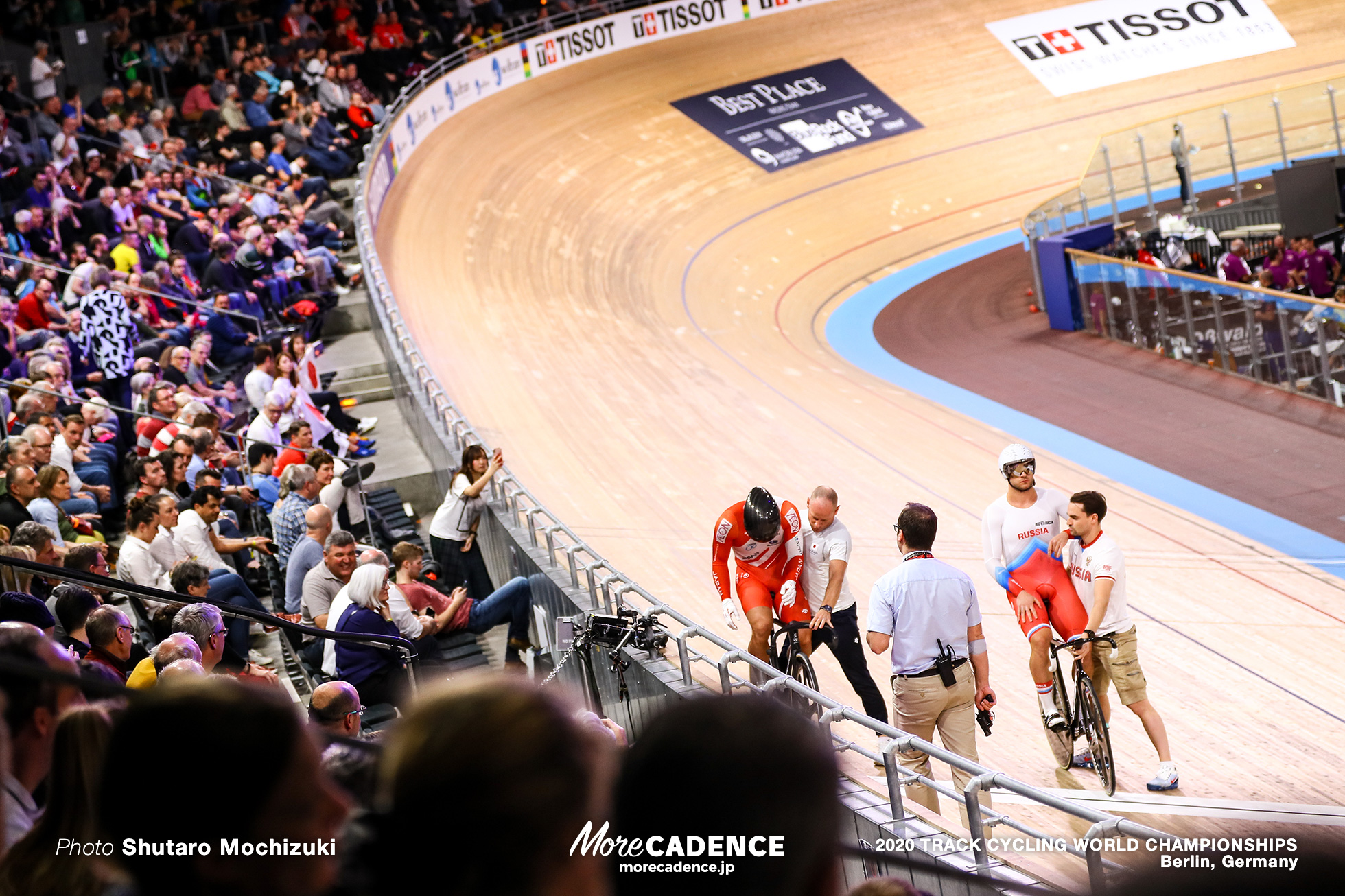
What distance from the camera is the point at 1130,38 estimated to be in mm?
20953

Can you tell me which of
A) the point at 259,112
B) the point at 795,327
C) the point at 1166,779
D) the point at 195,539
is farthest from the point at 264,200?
the point at 1166,779

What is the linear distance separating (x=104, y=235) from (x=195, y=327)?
4.33 ft

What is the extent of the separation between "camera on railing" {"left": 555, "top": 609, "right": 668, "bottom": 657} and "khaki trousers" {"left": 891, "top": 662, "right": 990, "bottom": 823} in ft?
3.22

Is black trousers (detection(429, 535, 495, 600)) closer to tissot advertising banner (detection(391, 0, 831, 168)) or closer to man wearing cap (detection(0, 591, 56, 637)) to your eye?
man wearing cap (detection(0, 591, 56, 637))

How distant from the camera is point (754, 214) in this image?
58.6ft

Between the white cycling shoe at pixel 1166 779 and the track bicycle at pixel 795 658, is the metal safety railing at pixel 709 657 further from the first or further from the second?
the white cycling shoe at pixel 1166 779

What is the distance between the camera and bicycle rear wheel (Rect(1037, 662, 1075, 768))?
16.9 feet

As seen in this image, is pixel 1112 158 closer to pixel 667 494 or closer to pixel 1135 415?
pixel 1135 415

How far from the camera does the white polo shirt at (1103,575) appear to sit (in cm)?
496

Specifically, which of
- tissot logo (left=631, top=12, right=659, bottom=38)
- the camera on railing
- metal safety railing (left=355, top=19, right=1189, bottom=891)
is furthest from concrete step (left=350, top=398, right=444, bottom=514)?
tissot logo (left=631, top=12, right=659, bottom=38)

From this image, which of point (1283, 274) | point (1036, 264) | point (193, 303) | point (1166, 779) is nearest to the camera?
point (1166, 779)

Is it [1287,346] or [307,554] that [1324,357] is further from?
[307,554]

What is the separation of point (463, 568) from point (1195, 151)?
11.7 metres

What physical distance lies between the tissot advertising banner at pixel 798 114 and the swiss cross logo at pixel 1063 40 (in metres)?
3.11
